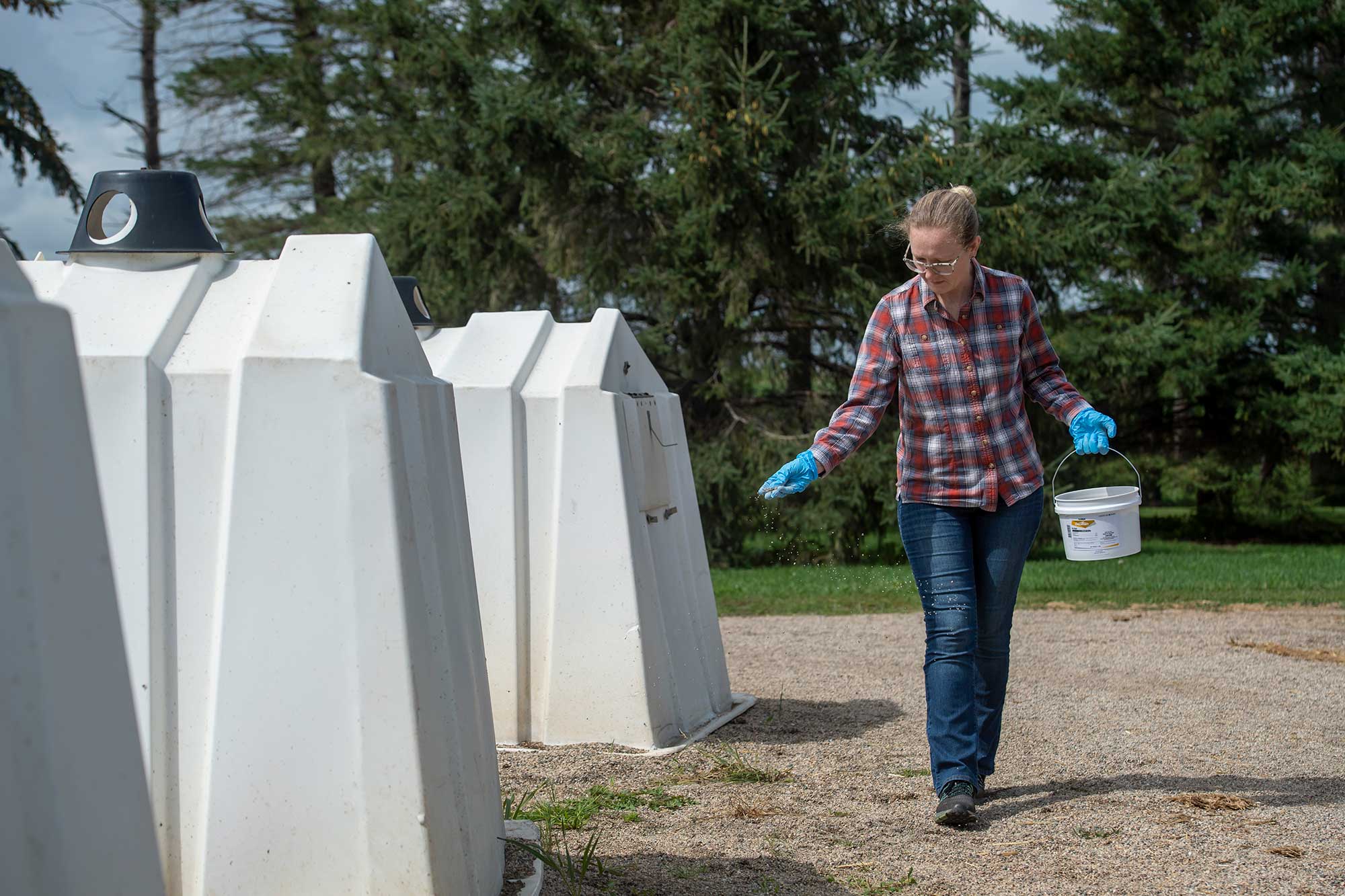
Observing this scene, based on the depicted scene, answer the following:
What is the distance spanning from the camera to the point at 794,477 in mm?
3730

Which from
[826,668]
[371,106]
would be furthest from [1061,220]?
[371,106]

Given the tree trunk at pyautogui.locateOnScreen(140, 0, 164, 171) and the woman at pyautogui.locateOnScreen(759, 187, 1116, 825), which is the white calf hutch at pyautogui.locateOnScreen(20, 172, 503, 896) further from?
the tree trunk at pyautogui.locateOnScreen(140, 0, 164, 171)

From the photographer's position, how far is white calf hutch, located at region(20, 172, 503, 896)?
8.19 feet

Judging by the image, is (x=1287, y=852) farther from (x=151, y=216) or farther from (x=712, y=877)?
(x=151, y=216)

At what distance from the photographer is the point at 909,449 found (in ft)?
12.6

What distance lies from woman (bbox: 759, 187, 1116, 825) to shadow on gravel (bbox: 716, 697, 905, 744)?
3.66 feet

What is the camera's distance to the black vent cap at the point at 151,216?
9.06 ft

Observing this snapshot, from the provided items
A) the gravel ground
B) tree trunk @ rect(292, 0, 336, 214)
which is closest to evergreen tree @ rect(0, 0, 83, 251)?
tree trunk @ rect(292, 0, 336, 214)

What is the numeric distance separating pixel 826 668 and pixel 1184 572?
6.05 metres

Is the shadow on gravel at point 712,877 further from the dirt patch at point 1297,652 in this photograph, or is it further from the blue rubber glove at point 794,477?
the dirt patch at point 1297,652

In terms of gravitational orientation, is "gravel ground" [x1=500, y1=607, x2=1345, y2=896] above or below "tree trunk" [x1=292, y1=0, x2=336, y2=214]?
below

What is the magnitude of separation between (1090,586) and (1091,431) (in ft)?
23.2

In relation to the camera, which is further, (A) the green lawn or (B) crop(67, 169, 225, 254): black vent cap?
(A) the green lawn

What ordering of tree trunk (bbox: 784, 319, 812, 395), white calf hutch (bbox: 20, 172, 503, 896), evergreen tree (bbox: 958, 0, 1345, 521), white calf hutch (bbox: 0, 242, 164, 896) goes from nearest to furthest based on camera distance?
white calf hutch (bbox: 0, 242, 164, 896), white calf hutch (bbox: 20, 172, 503, 896), tree trunk (bbox: 784, 319, 812, 395), evergreen tree (bbox: 958, 0, 1345, 521)
